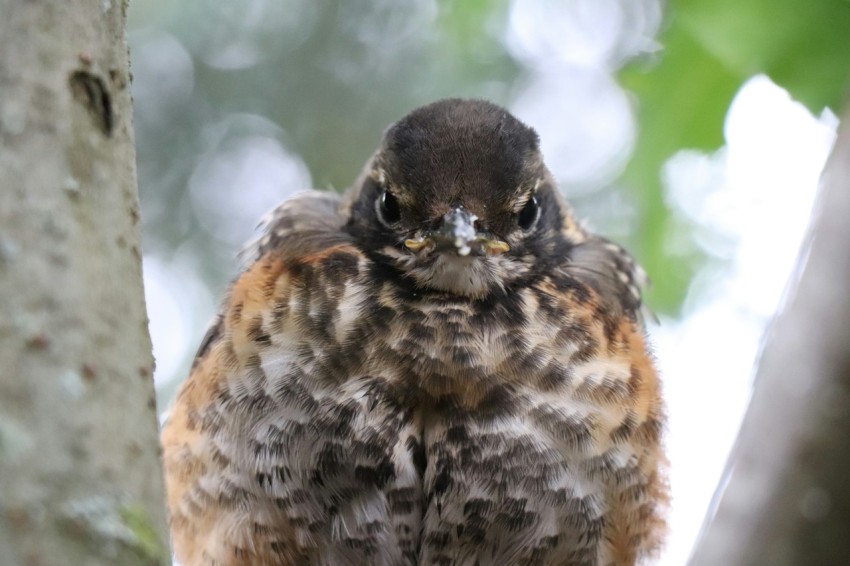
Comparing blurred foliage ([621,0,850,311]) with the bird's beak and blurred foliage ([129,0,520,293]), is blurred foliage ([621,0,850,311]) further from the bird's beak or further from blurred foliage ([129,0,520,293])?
blurred foliage ([129,0,520,293])

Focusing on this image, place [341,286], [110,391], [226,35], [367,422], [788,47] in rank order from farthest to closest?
[226,35], [341,286], [367,422], [788,47], [110,391]

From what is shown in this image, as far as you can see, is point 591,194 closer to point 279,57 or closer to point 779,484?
point 279,57

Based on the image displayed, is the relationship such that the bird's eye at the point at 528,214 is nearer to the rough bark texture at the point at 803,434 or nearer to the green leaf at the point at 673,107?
the green leaf at the point at 673,107

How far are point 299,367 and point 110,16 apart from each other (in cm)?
100

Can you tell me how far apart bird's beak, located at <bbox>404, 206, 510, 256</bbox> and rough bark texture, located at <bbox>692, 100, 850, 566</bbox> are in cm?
122

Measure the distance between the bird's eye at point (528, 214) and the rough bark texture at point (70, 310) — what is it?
1.25m

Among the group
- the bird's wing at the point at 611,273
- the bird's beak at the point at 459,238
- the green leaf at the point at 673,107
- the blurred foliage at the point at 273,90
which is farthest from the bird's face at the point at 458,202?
the blurred foliage at the point at 273,90

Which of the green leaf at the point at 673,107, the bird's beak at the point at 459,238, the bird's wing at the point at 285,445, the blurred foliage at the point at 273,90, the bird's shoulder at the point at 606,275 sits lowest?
the bird's wing at the point at 285,445

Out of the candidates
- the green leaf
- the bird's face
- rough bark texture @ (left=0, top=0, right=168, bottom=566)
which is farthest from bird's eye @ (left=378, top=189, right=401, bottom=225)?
rough bark texture @ (left=0, top=0, right=168, bottom=566)

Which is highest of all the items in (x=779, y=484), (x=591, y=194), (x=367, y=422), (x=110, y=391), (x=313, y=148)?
(x=313, y=148)

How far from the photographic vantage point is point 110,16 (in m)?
1.23

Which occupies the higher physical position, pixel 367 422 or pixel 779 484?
pixel 367 422

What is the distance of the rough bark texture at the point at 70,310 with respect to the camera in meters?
0.89

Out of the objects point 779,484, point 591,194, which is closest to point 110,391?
point 779,484
